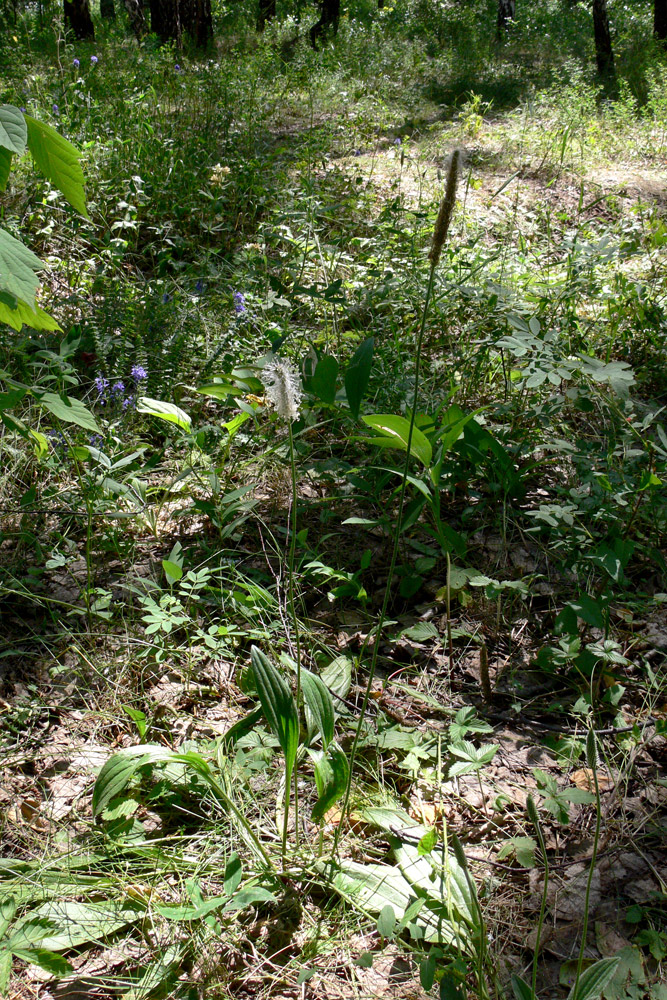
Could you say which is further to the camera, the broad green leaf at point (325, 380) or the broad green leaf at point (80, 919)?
the broad green leaf at point (325, 380)

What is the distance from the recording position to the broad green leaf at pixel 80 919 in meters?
1.29

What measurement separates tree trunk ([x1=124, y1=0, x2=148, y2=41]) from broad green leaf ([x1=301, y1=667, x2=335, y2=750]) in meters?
8.14

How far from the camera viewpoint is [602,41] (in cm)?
963

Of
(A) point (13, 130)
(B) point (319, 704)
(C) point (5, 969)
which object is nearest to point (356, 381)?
(B) point (319, 704)

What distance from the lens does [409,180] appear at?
4.75 m

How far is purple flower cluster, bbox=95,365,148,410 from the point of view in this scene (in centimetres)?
260

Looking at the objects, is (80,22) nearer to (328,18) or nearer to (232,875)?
(328,18)

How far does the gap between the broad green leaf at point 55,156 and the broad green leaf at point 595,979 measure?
1522mm

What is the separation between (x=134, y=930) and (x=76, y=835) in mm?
265

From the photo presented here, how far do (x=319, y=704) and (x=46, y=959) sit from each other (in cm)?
66

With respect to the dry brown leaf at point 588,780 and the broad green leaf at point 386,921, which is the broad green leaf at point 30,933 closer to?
the broad green leaf at point 386,921

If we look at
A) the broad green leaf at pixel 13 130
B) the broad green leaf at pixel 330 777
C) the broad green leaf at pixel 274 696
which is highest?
the broad green leaf at pixel 13 130

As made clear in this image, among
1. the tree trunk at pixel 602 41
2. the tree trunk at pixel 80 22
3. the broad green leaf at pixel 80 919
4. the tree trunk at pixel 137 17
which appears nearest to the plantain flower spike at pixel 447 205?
the broad green leaf at pixel 80 919

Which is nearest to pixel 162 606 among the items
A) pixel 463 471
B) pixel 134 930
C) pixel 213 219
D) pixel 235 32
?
pixel 134 930
